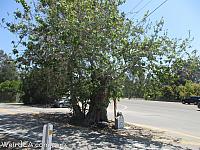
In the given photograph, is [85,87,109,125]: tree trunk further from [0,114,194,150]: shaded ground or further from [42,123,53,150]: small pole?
[42,123,53,150]: small pole

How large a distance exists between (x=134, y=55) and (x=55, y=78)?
5012mm

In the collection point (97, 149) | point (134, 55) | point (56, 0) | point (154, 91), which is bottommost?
point (97, 149)

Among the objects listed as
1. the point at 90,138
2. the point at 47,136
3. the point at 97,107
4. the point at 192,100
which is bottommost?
the point at 90,138

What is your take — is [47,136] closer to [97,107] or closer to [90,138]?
[90,138]

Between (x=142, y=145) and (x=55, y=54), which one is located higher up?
(x=55, y=54)

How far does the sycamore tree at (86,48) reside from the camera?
1638 cm

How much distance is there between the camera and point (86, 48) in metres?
16.6

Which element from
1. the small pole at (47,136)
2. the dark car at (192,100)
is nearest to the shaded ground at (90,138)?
the small pole at (47,136)

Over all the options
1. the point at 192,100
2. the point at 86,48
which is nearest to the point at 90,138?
the point at 86,48

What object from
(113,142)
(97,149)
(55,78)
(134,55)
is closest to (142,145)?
(113,142)

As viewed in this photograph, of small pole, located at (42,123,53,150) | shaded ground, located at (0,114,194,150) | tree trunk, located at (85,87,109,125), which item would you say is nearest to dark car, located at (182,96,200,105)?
tree trunk, located at (85,87,109,125)

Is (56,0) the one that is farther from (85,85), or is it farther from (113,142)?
(113,142)

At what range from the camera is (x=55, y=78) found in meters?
19.9

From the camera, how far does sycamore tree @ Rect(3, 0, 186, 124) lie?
645 inches
